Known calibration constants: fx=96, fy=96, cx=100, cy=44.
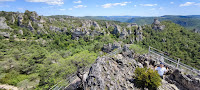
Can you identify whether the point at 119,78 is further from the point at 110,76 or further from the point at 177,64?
the point at 177,64

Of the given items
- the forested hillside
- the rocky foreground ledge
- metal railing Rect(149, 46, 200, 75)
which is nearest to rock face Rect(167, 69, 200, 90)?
the rocky foreground ledge

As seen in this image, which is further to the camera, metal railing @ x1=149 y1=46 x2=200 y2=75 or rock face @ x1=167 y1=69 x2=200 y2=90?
metal railing @ x1=149 y1=46 x2=200 y2=75

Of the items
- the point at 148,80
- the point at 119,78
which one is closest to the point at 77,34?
the point at 119,78

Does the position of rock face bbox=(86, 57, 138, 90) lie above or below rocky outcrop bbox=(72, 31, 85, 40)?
above

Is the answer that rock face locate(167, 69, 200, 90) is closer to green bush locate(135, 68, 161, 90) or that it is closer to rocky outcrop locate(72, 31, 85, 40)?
green bush locate(135, 68, 161, 90)

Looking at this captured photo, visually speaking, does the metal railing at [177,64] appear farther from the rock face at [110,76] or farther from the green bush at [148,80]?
the rock face at [110,76]

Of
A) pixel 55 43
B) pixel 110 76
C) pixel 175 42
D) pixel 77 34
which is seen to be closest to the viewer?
pixel 110 76

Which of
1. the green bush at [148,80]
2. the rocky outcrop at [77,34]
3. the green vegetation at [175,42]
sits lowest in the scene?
the green vegetation at [175,42]

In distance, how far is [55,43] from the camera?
4459cm

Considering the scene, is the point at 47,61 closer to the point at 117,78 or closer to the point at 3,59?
the point at 3,59

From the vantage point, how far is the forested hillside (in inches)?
871

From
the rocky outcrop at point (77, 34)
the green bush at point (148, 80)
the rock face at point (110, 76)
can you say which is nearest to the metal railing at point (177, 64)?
the green bush at point (148, 80)

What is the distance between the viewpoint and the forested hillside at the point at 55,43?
2212 cm

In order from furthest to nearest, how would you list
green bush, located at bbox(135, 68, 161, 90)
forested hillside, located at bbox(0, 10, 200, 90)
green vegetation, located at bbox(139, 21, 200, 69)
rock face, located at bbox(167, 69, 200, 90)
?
1. green vegetation, located at bbox(139, 21, 200, 69)
2. forested hillside, located at bbox(0, 10, 200, 90)
3. rock face, located at bbox(167, 69, 200, 90)
4. green bush, located at bbox(135, 68, 161, 90)
